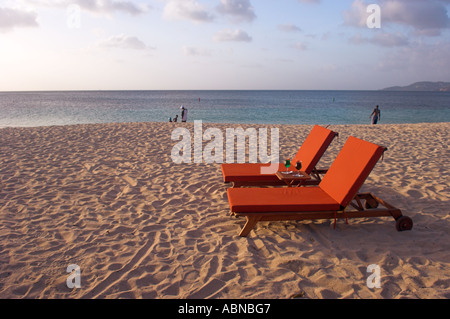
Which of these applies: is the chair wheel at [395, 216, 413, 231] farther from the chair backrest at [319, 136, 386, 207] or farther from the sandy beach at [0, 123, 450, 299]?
the chair backrest at [319, 136, 386, 207]

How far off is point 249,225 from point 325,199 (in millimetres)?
1039

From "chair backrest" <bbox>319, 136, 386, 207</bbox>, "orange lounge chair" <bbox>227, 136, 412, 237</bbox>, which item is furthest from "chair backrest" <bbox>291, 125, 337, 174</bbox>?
"orange lounge chair" <bbox>227, 136, 412, 237</bbox>

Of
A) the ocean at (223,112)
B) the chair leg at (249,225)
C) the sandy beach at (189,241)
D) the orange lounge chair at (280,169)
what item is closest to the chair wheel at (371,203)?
the sandy beach at (189,241)

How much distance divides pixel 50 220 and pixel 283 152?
6065 mm

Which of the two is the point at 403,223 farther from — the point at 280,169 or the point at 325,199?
the point at 280,169

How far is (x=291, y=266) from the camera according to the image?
3.29 metres

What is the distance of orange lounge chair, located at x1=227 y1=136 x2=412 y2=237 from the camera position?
382 centimetres

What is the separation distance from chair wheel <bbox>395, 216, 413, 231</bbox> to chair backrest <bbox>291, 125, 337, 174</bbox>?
1.58 m

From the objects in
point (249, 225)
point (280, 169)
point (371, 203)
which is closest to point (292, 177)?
point (280, 169)

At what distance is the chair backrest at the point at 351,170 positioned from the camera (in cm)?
388

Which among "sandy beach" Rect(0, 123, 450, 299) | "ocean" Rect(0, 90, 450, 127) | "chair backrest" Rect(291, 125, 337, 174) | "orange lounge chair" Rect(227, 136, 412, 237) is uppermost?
"ocean" Rect(0, 90, 450, 127)

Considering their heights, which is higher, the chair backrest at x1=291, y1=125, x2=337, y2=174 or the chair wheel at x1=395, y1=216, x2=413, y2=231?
the chair backrest at x1=291, y1=125, x2=337, y2=174
